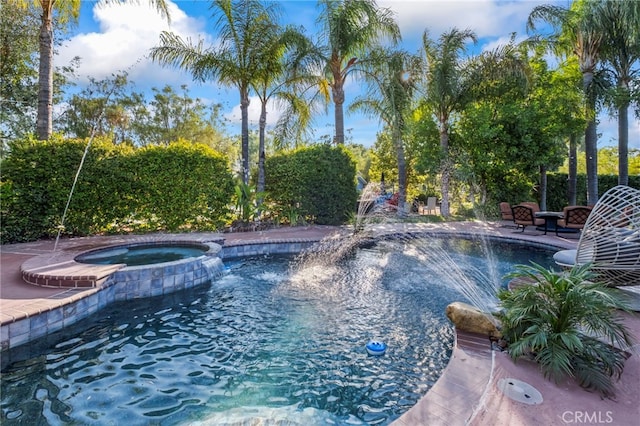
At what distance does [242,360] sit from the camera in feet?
12.0

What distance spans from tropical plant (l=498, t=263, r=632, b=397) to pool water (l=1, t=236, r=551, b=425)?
2.96 feet

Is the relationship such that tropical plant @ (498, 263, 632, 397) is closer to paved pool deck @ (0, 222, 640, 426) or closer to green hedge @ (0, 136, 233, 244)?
paved pool deck @ (0, 222, 640, 426)

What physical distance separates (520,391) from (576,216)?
9.64 m

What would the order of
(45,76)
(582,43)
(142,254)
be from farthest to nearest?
1. (582,43)
2. (45,76)
3. (142,254)

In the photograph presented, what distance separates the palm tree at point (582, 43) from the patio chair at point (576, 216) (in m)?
5.12

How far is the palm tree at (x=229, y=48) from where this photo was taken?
11656mm

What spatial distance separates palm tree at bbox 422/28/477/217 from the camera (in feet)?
48.7

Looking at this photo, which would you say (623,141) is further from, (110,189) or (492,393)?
(110,189)

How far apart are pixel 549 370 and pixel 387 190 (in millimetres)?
21972

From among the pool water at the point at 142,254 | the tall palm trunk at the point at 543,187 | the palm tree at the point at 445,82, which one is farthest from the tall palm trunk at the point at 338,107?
the tall palm trunk at the point at 543,187

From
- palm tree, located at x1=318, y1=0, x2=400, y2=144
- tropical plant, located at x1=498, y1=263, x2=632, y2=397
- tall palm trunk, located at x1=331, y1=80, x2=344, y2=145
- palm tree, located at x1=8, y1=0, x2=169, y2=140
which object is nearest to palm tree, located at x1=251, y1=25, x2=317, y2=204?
palm tree, located at x1=318, y1=0, x2=400, y2=144

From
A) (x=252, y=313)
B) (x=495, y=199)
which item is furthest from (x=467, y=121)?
(x=252, y=313)

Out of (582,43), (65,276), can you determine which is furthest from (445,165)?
(65,276)

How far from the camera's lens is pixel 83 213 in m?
9.30
